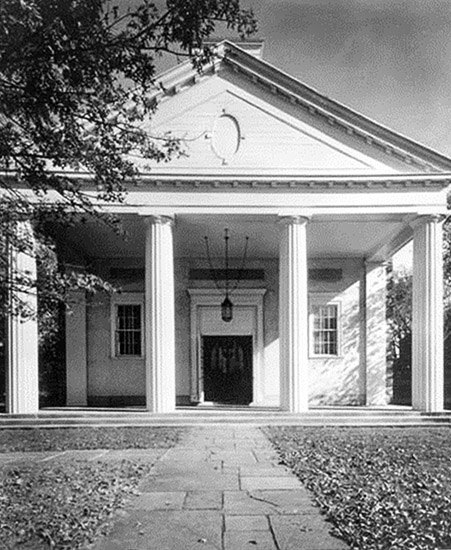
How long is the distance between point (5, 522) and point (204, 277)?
47.0 feet

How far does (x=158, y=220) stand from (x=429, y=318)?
739 cm

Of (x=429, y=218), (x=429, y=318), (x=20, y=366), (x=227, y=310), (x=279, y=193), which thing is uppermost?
(x=279, y=193)

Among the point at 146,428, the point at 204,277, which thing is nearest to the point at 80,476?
the point at 146,428

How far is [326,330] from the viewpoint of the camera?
1981cm

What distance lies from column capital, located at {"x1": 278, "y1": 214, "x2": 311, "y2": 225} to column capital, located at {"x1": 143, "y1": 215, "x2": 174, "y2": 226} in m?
2.84

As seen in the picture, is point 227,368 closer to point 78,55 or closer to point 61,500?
point 61,500

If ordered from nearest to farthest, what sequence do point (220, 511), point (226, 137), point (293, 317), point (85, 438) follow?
1. point (220, 511)
2. point (85, 438)
3. point (293, 317)
4. point (226, 137)

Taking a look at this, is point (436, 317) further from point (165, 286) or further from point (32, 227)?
point (32, 227)

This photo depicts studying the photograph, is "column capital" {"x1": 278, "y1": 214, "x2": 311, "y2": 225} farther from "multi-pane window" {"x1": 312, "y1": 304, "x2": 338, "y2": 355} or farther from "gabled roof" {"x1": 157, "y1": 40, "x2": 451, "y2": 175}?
"multi-pane window" {"x1": 312, "y1": 304, "x2": 338, "y2": 355}

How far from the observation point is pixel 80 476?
7820 millimetres

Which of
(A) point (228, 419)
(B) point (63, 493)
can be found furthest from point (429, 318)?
(B) point (63, 493)

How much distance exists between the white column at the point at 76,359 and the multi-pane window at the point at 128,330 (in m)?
1.15

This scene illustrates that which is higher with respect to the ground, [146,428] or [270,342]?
[270,342]

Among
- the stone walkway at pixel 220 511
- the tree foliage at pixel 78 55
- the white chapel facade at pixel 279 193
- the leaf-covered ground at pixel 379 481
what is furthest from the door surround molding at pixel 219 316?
the tree foliage at pixel 78 55
